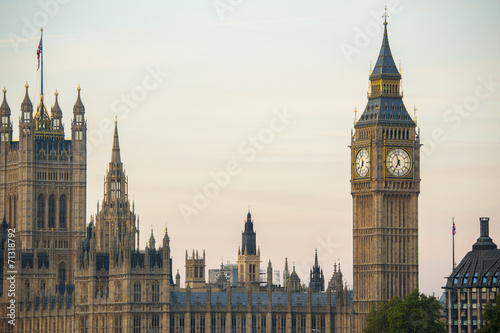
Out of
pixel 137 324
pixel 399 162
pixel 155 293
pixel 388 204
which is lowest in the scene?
pixel 137 324

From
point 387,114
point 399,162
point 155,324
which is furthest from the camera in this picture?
point 387,114

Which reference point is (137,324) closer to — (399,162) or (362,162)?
(362,162)

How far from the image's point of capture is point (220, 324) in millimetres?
199875

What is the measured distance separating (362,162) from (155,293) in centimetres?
2603

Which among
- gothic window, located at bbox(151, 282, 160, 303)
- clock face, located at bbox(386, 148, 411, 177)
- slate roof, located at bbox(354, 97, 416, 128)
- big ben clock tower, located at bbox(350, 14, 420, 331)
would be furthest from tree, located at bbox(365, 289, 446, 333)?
gothic window, located at bbox(151, 282, 160, 303)

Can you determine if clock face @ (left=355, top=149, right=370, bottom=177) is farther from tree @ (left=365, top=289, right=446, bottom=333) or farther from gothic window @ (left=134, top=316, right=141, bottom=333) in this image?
gothic window @ (left=134, top=316, right=141, bottom=333)

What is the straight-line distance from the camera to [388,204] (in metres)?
197

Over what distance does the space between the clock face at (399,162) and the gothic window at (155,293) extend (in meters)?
27.3

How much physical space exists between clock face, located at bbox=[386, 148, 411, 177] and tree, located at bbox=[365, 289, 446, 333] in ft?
50.9

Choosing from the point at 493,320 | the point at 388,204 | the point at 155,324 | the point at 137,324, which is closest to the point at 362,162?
the point at 388,204

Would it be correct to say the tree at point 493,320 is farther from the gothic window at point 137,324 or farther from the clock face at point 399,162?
the gothic window at point 137,324

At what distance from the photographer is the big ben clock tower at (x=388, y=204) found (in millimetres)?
196625

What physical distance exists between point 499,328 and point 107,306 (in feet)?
151

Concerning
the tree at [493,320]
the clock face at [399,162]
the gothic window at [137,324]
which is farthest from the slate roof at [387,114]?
the tree at [493,320]
